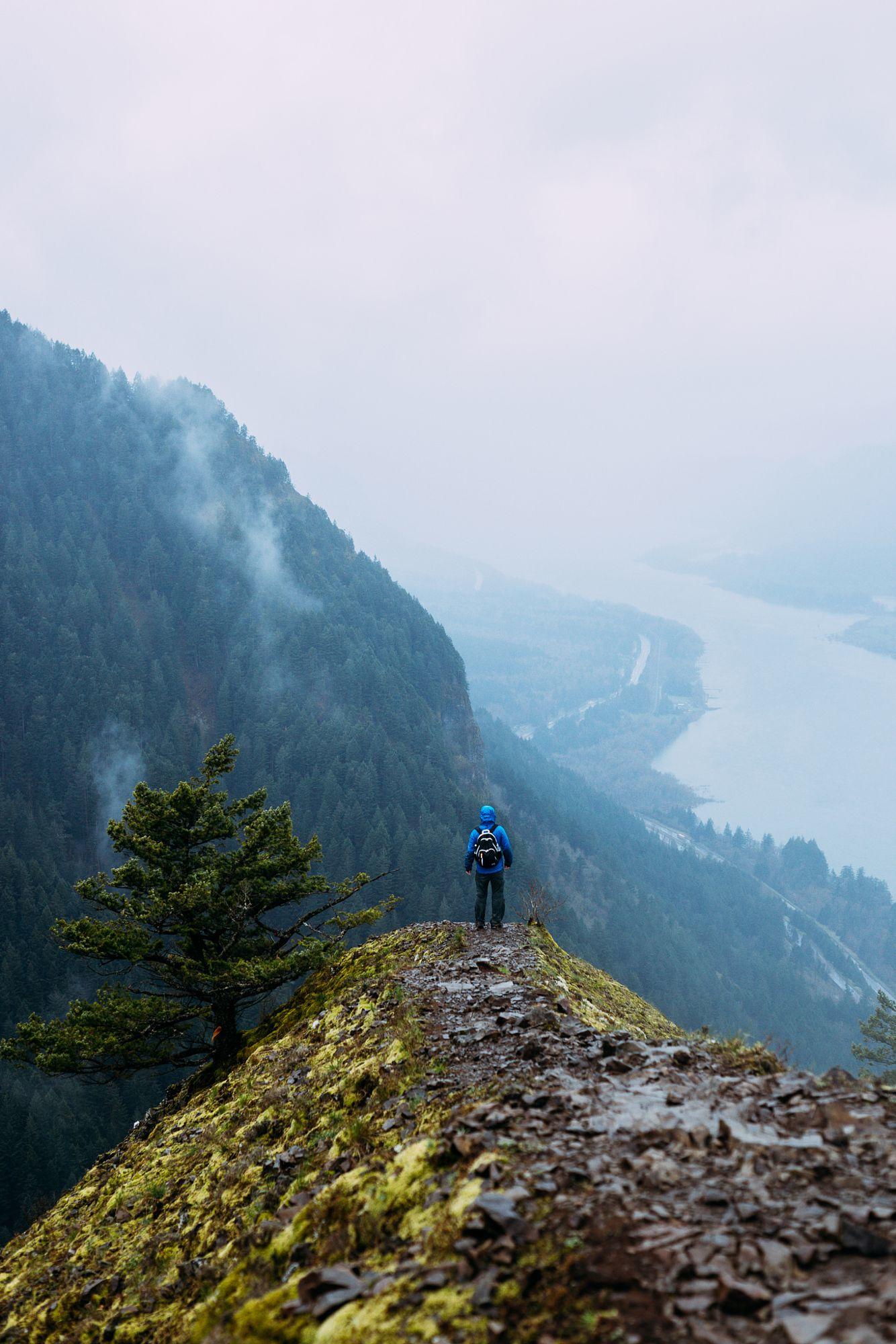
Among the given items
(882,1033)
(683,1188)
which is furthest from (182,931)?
(882,1033)

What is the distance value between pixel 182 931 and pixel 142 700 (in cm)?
13635

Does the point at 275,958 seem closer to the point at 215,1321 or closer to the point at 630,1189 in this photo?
the point at 215,1321

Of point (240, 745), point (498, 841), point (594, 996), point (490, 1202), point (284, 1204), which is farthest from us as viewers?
point (240, 745)

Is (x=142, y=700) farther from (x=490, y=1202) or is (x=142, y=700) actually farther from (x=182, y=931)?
(x=490, y=1202)

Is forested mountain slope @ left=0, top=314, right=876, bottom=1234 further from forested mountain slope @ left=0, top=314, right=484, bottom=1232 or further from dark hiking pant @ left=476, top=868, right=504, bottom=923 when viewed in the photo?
dark hiking pant @ left=476, top=868, right=504, bottom=923

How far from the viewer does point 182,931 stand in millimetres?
16375

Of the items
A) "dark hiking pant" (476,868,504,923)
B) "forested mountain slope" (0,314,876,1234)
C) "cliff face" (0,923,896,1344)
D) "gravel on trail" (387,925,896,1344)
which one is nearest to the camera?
"gravel on trail" (387,925,896,1344)

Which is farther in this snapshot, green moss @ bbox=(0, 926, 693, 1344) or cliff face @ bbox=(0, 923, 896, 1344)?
green moss @ bbox=(0, 926, 693, 1344)

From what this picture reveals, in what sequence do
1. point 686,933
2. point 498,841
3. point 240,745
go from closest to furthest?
point 498,841
point 240,745
point 686,933

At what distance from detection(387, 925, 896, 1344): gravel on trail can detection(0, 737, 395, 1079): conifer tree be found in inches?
335

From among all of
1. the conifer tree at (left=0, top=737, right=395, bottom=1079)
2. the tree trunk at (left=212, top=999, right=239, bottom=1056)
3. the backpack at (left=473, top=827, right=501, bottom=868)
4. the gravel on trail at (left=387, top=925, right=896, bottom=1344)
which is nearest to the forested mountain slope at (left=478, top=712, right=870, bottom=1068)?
the tree trunk at (left=212, top=999, right=239, bottom=1056)

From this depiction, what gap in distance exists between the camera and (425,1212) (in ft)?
20.8

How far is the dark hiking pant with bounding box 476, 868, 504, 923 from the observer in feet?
54.2

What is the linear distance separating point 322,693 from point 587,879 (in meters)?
73.4
